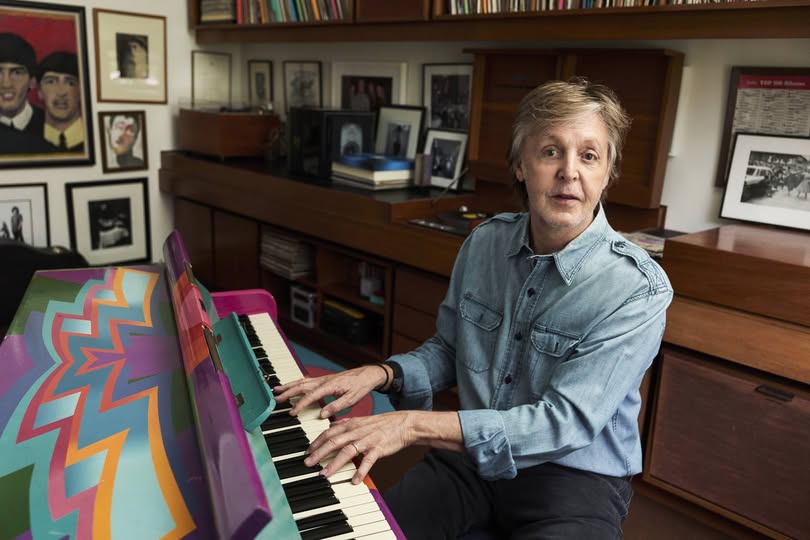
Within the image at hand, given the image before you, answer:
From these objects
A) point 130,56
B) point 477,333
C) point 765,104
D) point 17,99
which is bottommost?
point 477,333

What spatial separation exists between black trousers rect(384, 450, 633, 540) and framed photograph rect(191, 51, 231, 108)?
3.36 m

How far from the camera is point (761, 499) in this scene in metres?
1.92

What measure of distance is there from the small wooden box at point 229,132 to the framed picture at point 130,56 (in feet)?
0.82

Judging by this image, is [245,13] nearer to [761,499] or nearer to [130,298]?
[130,298]

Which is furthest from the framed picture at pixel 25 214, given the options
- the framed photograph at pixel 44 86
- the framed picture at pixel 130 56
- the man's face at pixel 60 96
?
the framed picture at pixel 130 56

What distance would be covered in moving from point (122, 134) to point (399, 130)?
5.83 ft

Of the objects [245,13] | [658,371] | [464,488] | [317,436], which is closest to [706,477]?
[658,371]

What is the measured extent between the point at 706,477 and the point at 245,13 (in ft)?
10.4

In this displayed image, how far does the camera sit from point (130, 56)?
395 cm

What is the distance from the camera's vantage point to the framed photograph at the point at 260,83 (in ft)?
13.8

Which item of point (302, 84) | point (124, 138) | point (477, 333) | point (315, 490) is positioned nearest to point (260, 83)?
point (302, 84)

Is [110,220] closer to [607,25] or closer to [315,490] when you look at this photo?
[607,25]

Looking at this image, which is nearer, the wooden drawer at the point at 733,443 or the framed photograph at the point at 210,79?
the wooden drawer at the point at 733,443

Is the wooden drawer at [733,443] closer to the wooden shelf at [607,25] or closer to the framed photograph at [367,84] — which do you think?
the wooden shelf at [607,25]
